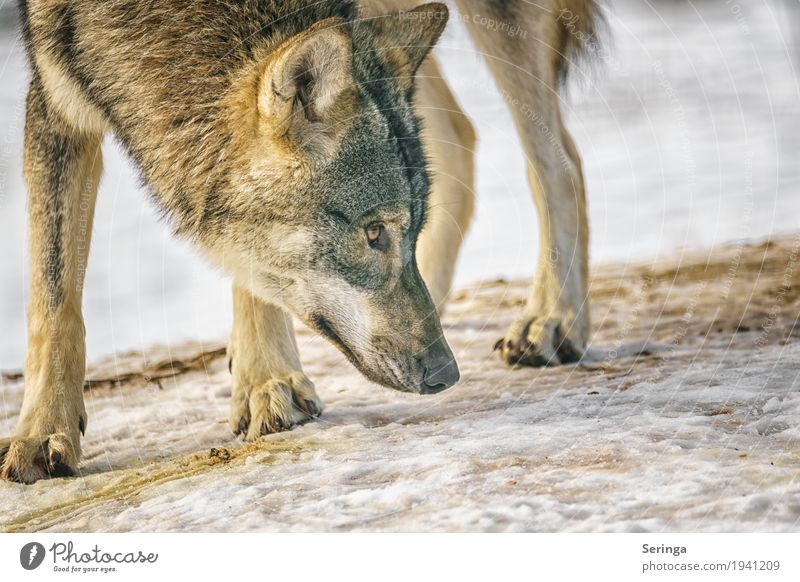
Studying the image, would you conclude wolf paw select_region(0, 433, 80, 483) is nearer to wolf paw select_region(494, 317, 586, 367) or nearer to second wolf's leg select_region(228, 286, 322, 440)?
second wolf's leg select_region(228, 286, 322, 440)

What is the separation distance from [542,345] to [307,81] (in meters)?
1.48

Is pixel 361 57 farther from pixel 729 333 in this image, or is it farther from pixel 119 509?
pixel 729 333

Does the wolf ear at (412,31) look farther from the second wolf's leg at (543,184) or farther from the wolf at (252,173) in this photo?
the second wolf's leg at (543,184)

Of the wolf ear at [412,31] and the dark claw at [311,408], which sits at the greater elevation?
the wolf ear at [412,31]

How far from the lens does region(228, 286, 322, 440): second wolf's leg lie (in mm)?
2986

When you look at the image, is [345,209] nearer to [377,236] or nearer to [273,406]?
[377,236]

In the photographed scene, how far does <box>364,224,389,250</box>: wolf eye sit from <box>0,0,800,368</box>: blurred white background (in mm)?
928

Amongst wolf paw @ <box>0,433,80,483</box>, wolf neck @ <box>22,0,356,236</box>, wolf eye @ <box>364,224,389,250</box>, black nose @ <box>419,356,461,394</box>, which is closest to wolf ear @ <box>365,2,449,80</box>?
wolf neck @ <box>22,0,356,236</box>

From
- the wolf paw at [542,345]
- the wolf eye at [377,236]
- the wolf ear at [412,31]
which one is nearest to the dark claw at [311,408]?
the wolf eye at [377,236]

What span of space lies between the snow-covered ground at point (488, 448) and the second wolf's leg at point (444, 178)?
34cm

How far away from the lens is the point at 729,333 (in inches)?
149

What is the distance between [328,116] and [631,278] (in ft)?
8.33

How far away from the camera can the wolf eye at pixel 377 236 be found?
2705 mm
